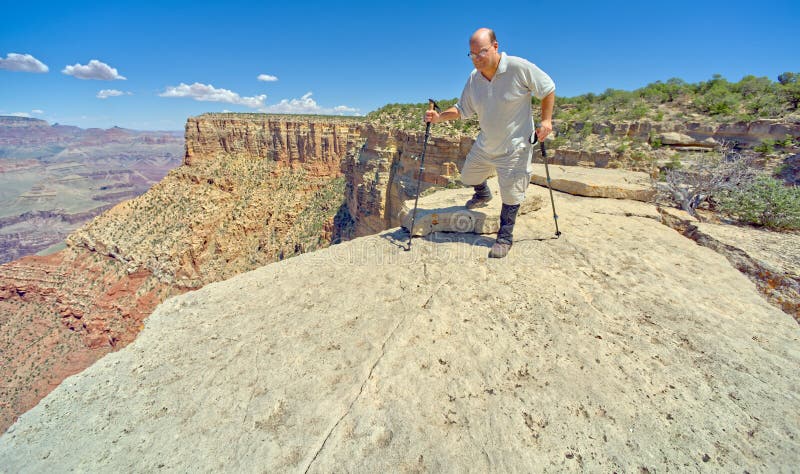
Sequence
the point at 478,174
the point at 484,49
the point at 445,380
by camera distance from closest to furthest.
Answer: the point at 445,380, the point at 484,49, the point at 478,174

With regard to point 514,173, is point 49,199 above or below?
below

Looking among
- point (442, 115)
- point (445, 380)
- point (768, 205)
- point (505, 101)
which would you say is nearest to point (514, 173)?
point (505, 101)

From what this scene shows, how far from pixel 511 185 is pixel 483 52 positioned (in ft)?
4.40

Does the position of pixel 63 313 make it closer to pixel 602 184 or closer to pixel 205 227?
pixel 205 227

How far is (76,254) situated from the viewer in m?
26.8

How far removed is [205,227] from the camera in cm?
2731

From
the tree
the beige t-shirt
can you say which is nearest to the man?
the beige t-shirt

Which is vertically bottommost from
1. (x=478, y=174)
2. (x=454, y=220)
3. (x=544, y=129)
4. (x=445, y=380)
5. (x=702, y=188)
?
(x=445, y=380)

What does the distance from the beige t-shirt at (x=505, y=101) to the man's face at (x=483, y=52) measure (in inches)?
5.4

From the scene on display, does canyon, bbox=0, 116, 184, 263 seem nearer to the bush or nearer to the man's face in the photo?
the man's face

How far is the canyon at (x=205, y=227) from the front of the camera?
62.4ft

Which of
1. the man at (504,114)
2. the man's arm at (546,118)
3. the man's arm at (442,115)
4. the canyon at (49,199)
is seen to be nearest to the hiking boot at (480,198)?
the man at (504,114)

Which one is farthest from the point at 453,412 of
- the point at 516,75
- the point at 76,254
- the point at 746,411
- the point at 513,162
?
the point at 76,254

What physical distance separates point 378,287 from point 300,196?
101 feet
